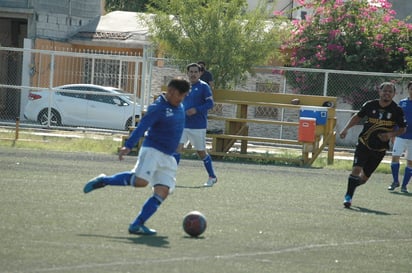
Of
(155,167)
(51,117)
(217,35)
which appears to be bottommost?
(51,117)

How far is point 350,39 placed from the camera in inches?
1225

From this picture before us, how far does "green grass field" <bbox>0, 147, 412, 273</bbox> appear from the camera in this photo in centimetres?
862

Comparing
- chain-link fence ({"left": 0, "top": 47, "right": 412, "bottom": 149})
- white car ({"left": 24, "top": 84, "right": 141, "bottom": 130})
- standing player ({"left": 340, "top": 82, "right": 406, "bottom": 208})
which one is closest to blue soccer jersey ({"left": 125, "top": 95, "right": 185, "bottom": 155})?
standing player ({"left": 340, "top": 82, "right": 406, "bottom": 208})

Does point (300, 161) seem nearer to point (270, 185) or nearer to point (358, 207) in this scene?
point (270, 185)

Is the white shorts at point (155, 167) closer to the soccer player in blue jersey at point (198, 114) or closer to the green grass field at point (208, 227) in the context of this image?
the green grass field at point (208, 227)

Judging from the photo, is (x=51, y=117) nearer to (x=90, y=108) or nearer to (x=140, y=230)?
(x=90, y=108)

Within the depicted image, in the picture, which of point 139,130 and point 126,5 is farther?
point 126,5

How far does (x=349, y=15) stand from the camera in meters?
31.3

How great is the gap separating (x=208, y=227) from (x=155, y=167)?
3.54 feet

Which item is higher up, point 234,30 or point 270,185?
point 234,30

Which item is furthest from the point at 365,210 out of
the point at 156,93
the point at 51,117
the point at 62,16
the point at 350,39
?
the point at 62,16

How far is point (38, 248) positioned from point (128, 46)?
28.2 meters

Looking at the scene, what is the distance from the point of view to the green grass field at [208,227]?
8617mm

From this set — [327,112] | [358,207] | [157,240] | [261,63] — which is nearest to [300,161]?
[327,112]
